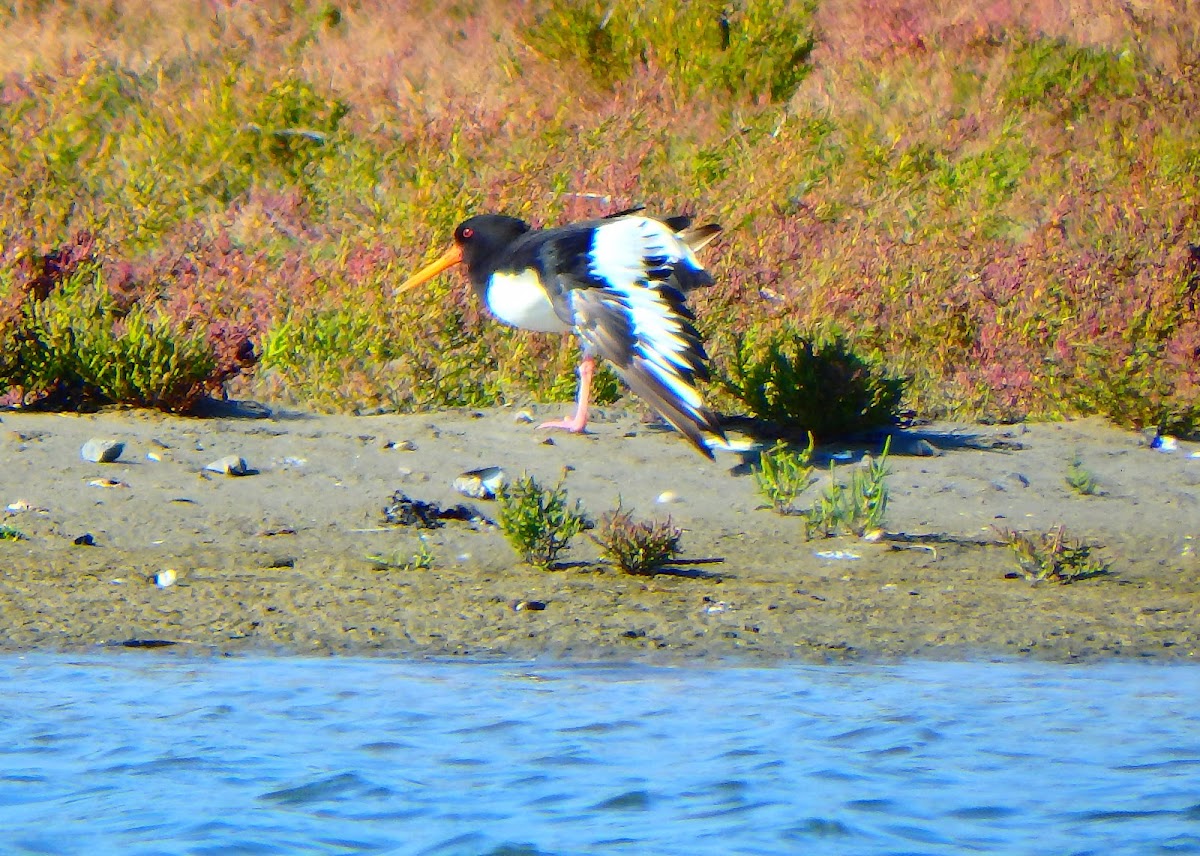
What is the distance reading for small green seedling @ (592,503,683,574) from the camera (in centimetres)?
631

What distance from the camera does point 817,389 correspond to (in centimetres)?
835

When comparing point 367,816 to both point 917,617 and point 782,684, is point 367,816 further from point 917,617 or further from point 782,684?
point 917,617

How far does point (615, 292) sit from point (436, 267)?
218cm

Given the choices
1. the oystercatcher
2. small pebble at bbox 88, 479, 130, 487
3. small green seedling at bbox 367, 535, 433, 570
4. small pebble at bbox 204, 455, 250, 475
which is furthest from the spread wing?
small pebble at bbox 88, 479, 130, 487

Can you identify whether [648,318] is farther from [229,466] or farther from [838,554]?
[229,466]

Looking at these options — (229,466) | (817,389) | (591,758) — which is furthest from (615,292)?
(591,758)

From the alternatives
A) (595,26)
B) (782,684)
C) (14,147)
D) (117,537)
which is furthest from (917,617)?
(595,26)

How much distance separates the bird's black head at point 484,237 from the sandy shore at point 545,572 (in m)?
0.80

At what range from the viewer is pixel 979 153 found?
544 inches

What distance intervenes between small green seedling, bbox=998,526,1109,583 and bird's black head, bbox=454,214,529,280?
11.6 feet

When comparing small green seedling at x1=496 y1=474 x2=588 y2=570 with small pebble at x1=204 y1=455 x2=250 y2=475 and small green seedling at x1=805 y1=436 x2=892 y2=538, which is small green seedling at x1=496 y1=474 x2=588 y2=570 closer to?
small green seedling at x1=805 y1=436 x2=892 y2=538

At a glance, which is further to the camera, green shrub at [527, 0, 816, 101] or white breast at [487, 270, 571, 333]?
green shrub at [527, 0, 816, 101]

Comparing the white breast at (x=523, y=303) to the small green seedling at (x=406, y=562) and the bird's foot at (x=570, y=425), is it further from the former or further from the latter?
the small green seedling at (x=406, y=562)

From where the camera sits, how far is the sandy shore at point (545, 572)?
18.7 ft
